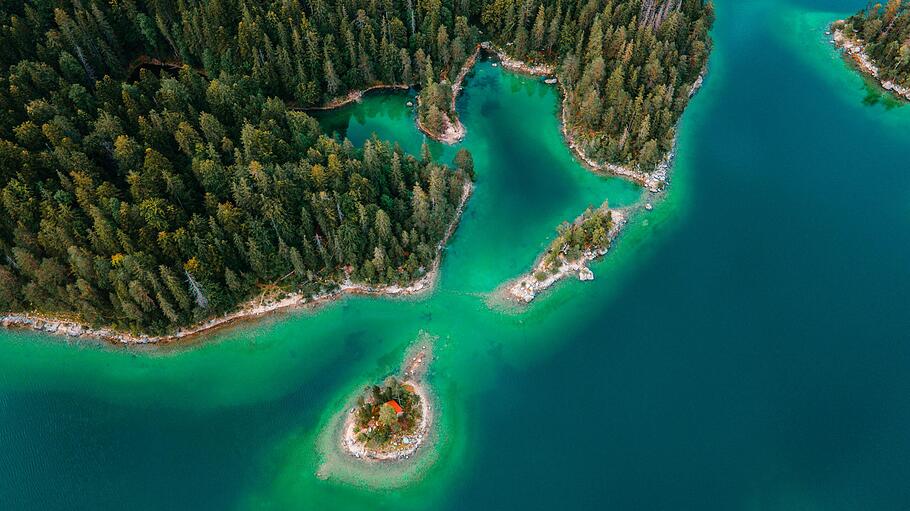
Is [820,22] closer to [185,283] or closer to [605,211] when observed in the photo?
[605,211]

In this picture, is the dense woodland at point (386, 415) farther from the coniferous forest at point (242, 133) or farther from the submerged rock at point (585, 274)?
the submerged rock at point (585, 274)

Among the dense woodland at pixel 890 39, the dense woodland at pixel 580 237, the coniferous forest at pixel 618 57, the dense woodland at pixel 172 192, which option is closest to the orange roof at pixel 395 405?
the dense woodland at pixel 172 192

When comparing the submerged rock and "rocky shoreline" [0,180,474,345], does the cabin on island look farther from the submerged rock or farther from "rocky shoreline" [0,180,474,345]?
the submerged rock

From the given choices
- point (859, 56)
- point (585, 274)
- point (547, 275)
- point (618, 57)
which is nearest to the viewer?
point (547, 275)

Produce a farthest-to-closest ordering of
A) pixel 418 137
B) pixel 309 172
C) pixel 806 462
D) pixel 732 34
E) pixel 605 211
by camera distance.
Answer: pixel 732 34, pixel 418 137, pixel 605 211, pixel 309 172, pixel 806 462

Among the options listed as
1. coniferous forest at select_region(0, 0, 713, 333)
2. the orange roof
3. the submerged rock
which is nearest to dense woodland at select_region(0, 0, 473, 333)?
coniferous forest at select_region(0, 0, 713, 333)

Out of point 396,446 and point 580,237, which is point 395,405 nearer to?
point 396,446

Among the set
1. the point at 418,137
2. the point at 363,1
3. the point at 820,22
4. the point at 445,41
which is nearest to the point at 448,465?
the point at 418,137

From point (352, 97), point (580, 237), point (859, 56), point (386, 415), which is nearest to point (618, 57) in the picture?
point (580, 237)
